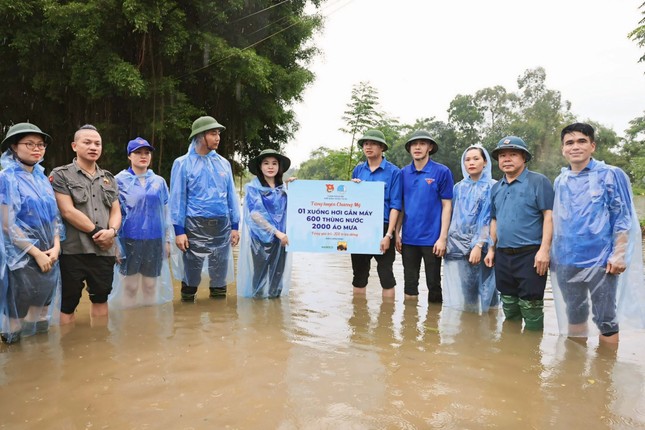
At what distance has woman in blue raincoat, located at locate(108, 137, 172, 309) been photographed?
13.8 ft

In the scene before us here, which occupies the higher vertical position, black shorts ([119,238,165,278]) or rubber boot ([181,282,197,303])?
black shorts ([119,238,165,278])

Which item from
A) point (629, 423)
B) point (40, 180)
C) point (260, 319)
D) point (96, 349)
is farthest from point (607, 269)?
point (40, 180)

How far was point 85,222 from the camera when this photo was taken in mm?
3518

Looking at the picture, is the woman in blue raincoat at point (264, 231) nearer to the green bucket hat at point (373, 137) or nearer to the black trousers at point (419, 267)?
the green bucket hat at point (373, 137)

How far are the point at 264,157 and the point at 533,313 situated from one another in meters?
2.63

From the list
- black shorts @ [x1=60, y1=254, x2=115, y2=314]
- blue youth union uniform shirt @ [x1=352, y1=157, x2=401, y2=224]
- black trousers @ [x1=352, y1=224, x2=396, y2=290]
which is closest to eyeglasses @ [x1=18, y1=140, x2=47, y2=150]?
black shorts @ [x1=60, y1=254, x2=115, y2=314]

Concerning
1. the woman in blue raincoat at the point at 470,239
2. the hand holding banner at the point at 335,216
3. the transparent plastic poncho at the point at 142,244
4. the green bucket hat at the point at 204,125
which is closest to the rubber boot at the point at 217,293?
the transparent plastic poncho at the point at 142,244

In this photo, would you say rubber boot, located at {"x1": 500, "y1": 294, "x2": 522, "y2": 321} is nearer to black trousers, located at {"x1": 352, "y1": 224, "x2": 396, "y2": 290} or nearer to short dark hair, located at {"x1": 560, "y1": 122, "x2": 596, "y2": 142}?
black trousers, located at {"x1": 352, "y1": 224, "x2": 396, "y2": 290}

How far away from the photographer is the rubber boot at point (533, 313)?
12.0 ft

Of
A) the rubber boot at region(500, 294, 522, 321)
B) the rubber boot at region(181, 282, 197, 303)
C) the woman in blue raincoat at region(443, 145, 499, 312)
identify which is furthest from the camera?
the rubber boot at region(181, 282, 197, 303)

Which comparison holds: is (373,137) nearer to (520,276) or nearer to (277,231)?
(277,231)

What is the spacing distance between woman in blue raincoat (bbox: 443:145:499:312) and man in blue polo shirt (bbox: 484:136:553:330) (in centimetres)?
35

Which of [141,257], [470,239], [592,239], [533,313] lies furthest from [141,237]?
[592,239]

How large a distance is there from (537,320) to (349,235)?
1652 mm
